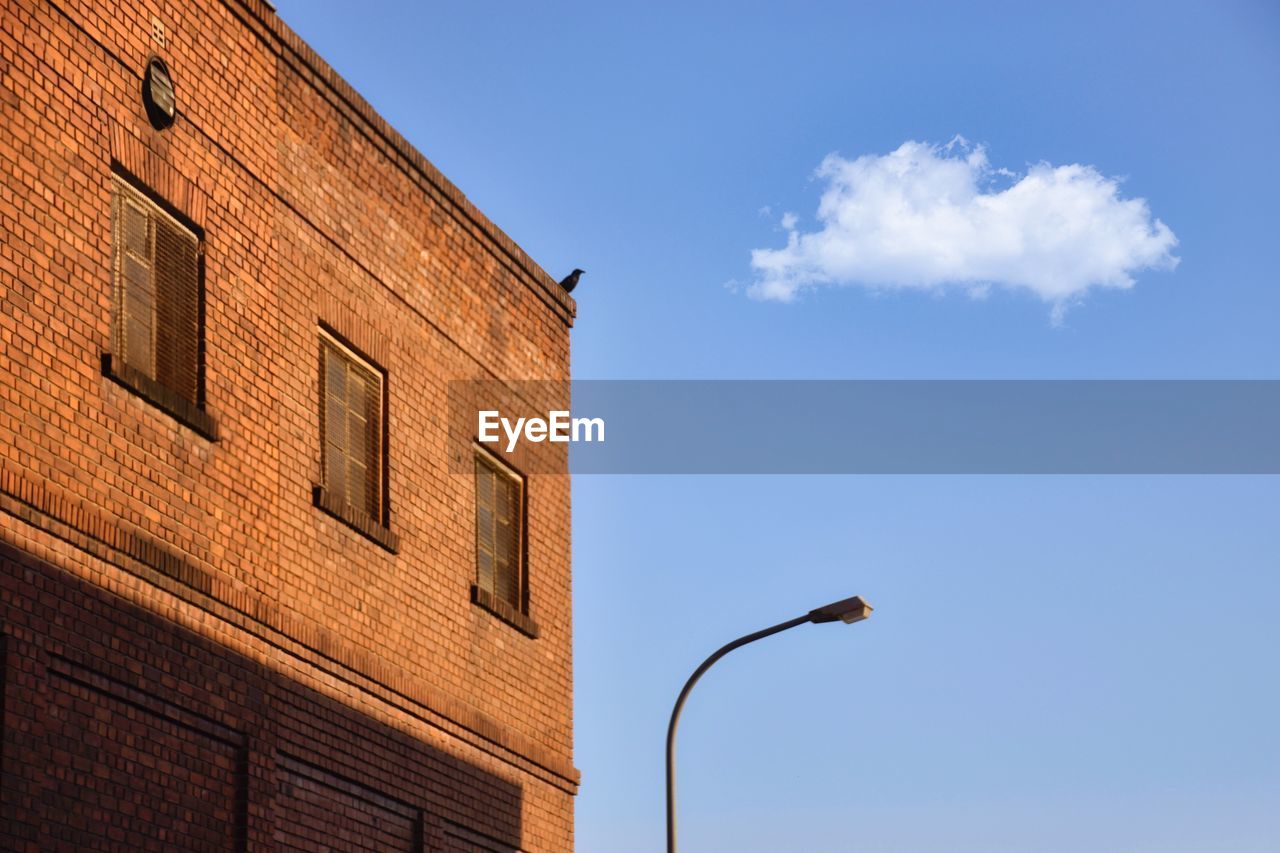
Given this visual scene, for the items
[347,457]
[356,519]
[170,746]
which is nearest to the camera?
[170,746]

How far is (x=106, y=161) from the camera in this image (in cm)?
1402

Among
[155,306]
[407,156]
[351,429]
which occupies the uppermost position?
[407,156]

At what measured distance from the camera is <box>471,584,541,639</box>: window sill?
18.8m

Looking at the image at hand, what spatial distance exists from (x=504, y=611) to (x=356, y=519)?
2945 mm

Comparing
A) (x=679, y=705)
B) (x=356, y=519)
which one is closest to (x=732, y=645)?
(x=679, y=705)

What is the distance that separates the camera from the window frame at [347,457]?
54.4 ft

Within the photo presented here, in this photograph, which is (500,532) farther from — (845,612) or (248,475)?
(248,475)

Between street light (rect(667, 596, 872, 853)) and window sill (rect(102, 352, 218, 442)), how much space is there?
21.7ft

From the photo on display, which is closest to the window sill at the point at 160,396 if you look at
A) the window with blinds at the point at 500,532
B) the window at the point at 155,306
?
the window at the point at 155,306

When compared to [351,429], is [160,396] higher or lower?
lower

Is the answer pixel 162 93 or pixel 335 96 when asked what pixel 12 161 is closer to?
pixel 162 93

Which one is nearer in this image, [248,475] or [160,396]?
[160,396]

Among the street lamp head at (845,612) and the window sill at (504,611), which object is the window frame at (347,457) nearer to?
the window sill at (504,611)

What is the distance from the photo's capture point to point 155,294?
1463cm
